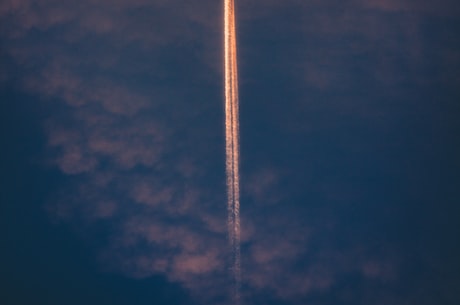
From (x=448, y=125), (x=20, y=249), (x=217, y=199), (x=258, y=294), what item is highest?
(x=448, y=125)

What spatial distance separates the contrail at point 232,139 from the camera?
3.96 m

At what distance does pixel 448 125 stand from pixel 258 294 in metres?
2.02

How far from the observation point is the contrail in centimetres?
396

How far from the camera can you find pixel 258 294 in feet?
12.8

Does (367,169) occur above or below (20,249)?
above

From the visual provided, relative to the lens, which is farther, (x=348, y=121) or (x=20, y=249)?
(x=348, y=121)

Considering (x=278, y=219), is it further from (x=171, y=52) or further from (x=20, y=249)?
(x=20, y=249)

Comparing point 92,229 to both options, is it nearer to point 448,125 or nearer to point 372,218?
point 372,218

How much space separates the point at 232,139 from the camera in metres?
4.07

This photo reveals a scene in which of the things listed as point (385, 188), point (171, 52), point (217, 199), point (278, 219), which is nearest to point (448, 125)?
point (385, 188)

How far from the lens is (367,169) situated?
13.4ft

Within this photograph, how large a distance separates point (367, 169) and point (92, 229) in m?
2.17

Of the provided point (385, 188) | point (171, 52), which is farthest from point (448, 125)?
point (171, 52)

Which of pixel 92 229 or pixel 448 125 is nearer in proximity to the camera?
pixel 92 229
